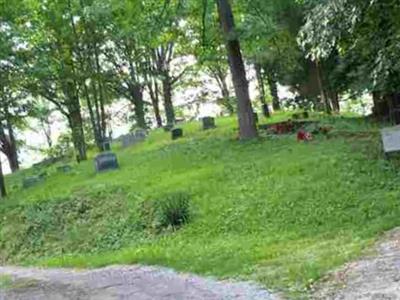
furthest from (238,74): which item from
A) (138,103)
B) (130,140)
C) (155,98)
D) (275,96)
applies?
(155,98)

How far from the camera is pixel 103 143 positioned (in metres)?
26.6

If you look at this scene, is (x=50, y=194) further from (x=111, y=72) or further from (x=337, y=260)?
(x=111, y=72)

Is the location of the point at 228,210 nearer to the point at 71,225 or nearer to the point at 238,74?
the point at 71,225

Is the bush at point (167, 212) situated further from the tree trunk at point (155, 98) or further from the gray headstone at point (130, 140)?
the tree trunk at point (155, 98)

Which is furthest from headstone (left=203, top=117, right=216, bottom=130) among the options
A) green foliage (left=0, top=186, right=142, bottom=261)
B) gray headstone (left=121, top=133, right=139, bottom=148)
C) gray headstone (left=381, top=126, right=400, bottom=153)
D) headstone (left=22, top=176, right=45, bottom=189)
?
gray headstone (left=381, top=126, right=400, bottom=153)

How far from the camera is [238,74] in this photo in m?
17.8

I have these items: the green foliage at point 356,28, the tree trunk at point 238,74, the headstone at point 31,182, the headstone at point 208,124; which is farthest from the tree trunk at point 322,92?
the headstone at point 31,182

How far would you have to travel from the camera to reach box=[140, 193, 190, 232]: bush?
12133 millimetres

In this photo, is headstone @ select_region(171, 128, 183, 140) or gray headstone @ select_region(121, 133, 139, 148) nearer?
headstone @ select_region(171, 128, 183, 140)

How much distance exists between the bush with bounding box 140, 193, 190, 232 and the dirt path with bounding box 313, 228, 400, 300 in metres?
5.08

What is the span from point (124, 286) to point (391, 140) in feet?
23.6

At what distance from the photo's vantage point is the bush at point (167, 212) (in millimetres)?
12133

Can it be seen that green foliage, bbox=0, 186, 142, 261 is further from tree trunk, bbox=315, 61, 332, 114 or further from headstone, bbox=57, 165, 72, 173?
tree trunk, bbox=315, 61, 332, 114

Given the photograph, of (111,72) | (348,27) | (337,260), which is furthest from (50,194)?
(111,72)
